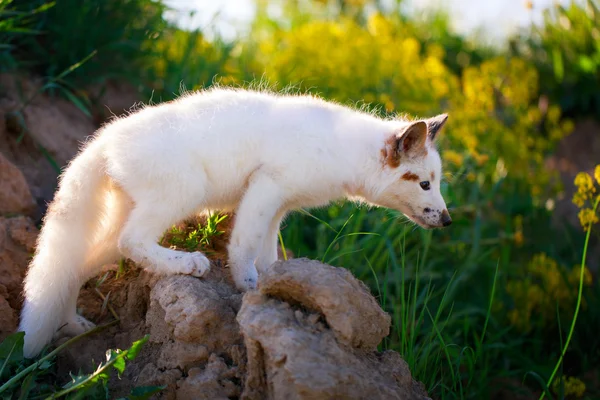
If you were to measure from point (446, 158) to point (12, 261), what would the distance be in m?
4.09

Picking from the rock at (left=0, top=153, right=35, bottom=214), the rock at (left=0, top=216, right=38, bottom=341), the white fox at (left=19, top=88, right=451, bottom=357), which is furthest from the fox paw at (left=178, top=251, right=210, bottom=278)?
the rock at (left=0, top=153, right=35, bottom=214)

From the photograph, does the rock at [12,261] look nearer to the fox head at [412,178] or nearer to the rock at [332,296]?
the rock at [332,296]

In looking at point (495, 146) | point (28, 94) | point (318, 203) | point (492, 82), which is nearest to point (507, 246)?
point (495, 146)

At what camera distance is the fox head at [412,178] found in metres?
3.99

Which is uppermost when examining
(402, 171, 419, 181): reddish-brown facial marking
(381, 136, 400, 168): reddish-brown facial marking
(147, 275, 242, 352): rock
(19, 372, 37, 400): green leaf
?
(381, 136, 400, 168): reddish-brown facial marking

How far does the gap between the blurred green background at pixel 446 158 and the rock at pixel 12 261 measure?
1362mm

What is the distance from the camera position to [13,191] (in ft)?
14.6

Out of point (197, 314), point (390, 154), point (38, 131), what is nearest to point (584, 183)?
point (390, 154)

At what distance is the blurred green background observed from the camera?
17.7 ft

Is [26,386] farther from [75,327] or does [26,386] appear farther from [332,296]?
[332,296]

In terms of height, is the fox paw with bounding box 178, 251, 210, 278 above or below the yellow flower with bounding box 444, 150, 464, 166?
above

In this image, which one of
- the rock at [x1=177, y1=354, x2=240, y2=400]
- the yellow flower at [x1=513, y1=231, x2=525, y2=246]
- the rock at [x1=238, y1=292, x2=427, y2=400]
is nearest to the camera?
the rock at [x1=238, y1=292, x2=427, y2=400]

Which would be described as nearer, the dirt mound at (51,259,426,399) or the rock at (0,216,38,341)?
the dirt mound at (51,259,426,399)

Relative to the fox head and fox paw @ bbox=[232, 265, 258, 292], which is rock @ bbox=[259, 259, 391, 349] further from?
the fox head
